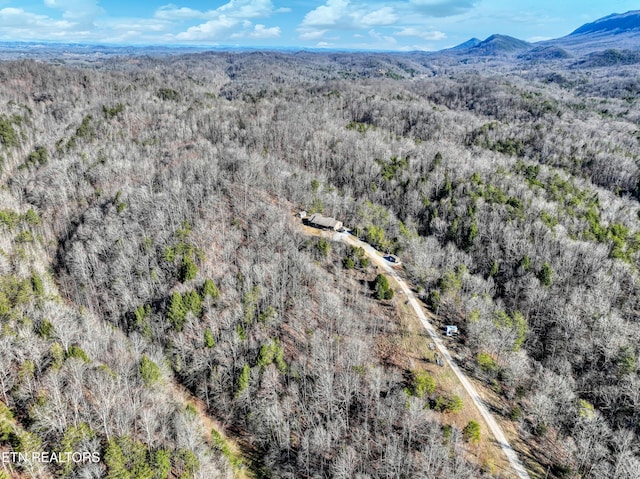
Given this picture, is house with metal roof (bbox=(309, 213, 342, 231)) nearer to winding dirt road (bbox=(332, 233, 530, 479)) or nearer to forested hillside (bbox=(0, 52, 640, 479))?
winding dirt road (bbox=(332, 233, 530, 479))

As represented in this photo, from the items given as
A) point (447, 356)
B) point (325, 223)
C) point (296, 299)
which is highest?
point (325, 223)

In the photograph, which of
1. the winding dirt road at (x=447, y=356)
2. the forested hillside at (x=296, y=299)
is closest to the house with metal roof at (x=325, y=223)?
the winding dirt road at (x=447, y=356)

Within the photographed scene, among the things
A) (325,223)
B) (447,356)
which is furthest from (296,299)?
(447,356)

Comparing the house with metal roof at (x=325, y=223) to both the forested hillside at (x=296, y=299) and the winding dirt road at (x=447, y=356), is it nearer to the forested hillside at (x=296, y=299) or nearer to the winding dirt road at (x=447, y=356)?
the winding dirt road at (x=447, y=356)

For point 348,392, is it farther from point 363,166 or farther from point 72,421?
point 363,166

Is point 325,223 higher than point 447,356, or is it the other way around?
point 325,223

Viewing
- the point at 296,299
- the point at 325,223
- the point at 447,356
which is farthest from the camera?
the point at 325,223

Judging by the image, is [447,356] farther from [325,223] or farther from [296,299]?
[325,223]
